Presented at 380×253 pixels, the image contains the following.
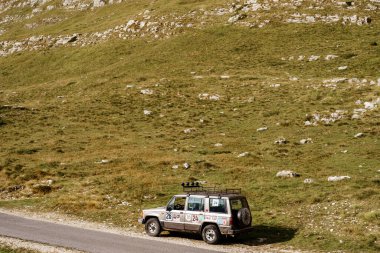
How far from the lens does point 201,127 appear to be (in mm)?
56469

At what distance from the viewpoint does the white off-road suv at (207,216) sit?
21.9m

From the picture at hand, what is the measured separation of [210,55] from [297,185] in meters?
56.0

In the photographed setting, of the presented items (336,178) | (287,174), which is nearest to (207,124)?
(287,174)

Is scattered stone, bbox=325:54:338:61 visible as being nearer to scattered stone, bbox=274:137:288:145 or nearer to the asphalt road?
scattered stone, bbox=274:137:288:145

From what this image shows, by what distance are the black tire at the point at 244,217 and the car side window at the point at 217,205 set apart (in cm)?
80

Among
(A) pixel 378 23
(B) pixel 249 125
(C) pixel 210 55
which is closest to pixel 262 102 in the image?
(B) pixel 249 125

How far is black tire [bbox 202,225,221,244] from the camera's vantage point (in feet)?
72.1

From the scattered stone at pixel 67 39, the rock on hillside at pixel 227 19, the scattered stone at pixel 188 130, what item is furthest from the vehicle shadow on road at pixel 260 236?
the scattered stone at pixel 67 39

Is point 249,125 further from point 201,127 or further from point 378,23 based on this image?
point 378,23

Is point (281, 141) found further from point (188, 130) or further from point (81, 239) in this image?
point (81, 239)

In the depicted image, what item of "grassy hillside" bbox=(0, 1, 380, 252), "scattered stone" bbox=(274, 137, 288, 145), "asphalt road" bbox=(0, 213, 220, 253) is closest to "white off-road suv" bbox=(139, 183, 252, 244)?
"asphalt road" bbox=(0, 213, 220, 253)

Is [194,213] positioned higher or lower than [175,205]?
higher

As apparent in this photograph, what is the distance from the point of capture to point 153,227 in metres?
24.5

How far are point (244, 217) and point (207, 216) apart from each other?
76.8 inches
